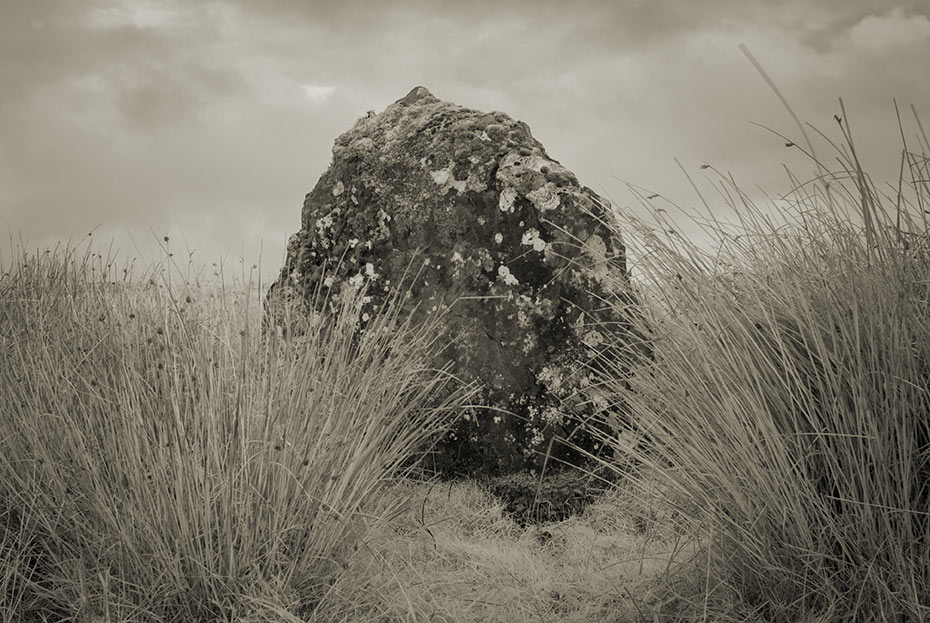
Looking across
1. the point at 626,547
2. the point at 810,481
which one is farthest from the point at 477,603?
the point at 810,481

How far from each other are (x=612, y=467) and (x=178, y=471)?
1.66 m

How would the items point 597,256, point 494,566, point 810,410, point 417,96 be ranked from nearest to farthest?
point 810,410
point 494,566
point 597,256
point 417,96

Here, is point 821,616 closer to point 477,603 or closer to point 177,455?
point 477,603

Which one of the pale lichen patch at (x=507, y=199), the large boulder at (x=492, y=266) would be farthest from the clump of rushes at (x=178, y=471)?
the pale lichen patch at (x=507, y=199)

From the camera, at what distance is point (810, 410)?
2730 millimetres

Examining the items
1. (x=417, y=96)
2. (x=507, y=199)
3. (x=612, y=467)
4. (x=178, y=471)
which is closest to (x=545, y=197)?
(x=507, y=199)

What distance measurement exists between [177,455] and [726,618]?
199 cm

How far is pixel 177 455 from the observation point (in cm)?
281

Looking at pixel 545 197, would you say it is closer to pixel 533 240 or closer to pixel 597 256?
pixel 533 240

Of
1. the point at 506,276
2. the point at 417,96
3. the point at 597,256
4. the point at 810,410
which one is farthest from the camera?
the point at 417,96

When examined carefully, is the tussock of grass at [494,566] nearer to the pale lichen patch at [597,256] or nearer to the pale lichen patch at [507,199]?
the pale lichen patch at [597,256]

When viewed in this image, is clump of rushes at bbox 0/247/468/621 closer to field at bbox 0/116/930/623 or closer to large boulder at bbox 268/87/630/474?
field at bbox 0/116/930/623

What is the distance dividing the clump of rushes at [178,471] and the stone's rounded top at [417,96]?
8.07ft

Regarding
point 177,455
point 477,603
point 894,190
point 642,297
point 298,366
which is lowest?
point 477,603
